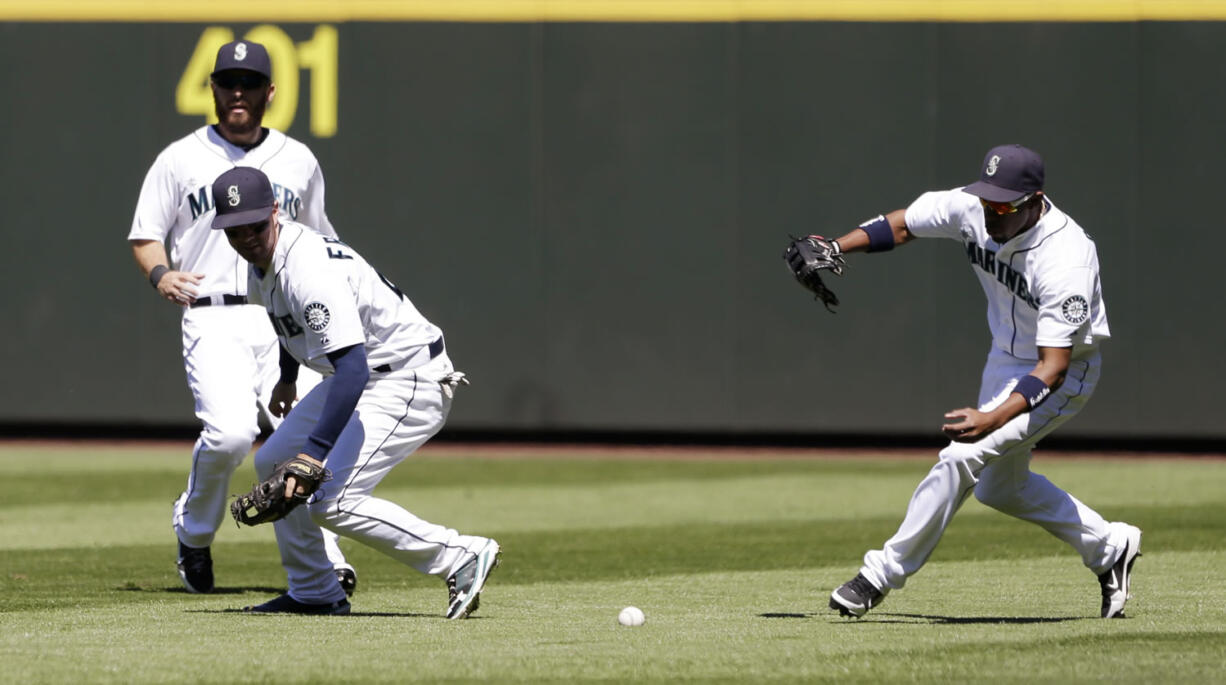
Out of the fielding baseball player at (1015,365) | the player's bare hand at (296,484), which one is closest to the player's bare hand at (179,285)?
the player's bare hand at (296,484)

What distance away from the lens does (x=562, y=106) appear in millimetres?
15219

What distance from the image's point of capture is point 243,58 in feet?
25.0

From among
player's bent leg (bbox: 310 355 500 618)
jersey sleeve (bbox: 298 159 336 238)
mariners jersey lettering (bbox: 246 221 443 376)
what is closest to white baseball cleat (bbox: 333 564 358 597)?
player's bent leg (bbox: 310 355 500 618)

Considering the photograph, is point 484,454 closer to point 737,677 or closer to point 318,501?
point 318,501

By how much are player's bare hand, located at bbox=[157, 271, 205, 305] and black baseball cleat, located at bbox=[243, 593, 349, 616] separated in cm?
137

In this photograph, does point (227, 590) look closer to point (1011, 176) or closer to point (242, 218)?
Answer: point (242, 218)

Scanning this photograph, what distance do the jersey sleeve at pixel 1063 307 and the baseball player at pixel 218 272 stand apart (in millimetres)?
3192

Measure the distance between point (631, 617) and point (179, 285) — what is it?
2.49 m

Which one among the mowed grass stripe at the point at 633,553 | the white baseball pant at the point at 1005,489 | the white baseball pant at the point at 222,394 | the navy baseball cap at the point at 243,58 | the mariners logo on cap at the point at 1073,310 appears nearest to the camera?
the mariners logo on cap at the point at 1073,310

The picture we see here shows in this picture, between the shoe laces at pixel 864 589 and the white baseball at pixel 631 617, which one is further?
the shoe laces at pixel 864 589

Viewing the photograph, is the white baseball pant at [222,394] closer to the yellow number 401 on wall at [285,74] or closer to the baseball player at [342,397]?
the baseball player at [342,397]

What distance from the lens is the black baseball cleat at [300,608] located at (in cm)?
691

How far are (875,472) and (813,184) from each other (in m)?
2.75

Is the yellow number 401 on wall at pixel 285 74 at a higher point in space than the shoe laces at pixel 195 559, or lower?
higher
